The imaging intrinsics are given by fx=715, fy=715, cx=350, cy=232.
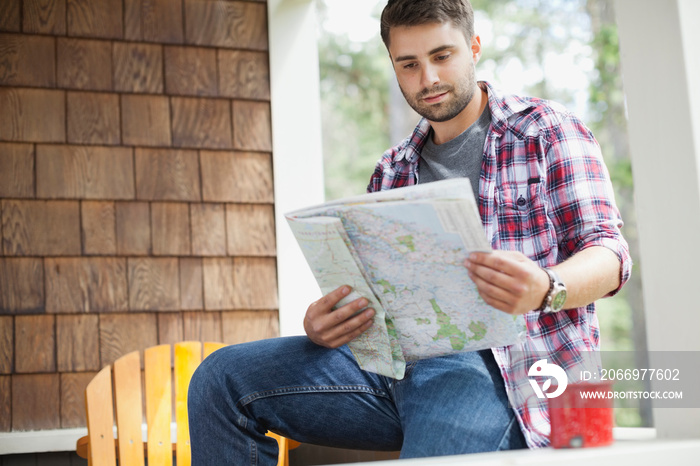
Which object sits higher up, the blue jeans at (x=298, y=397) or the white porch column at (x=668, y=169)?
the white porch column at (x=668, y=169)

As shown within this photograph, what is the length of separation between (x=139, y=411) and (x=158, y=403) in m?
0.08

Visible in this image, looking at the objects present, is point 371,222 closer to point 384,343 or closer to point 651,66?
point 384,343

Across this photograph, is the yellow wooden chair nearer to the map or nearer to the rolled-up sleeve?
the map

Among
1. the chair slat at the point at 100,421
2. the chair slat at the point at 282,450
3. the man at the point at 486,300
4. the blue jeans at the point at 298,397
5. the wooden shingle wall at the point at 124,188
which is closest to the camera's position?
the man at the point at 486,300

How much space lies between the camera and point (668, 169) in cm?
130

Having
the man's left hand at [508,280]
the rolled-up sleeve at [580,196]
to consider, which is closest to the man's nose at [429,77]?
the rolled-up sleeve at [580,196]

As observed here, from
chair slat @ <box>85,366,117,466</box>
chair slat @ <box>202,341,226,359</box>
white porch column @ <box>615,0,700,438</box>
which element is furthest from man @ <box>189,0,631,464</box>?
chair slat @ <box>202,341,226,359</box>

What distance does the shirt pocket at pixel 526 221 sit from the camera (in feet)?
5.24

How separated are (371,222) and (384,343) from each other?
1.09 feet

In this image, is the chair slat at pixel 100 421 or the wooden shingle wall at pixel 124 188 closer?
the chair slat at pixel 100 421

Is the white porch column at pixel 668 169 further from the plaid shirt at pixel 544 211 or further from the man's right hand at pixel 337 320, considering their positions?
the man's right hand at pixel 337 320

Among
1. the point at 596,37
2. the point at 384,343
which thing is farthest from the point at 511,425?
the point at 596,37

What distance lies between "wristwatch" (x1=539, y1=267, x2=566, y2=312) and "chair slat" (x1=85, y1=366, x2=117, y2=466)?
1.60 meters

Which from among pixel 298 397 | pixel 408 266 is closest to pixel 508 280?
pixel 408 266
